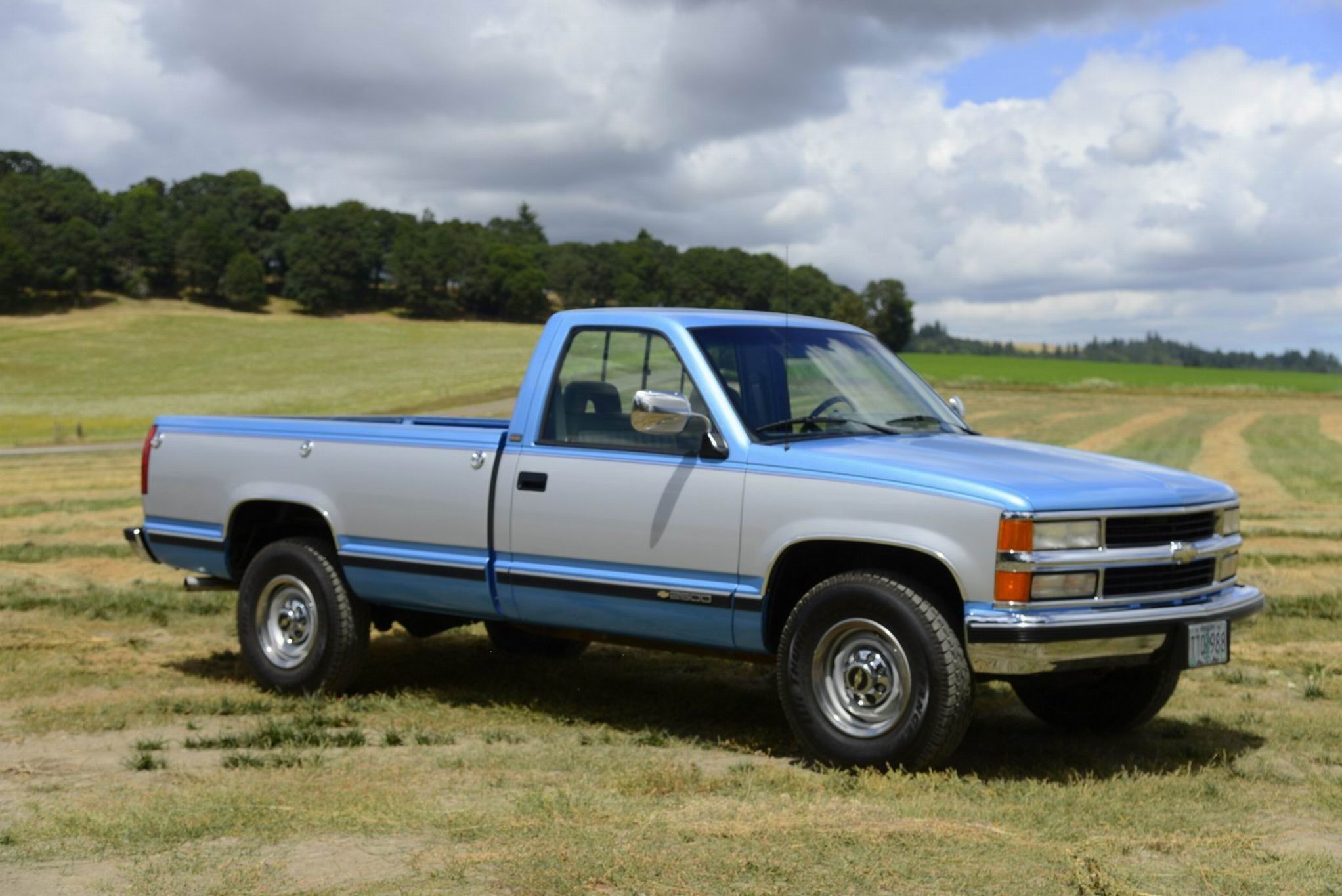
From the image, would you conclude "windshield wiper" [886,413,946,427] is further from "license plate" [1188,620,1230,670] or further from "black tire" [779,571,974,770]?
"license plate" [1188,620,1230,670]

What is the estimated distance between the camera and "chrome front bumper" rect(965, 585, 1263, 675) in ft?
18.5

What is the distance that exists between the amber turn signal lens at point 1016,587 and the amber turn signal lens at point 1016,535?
103 millimetres

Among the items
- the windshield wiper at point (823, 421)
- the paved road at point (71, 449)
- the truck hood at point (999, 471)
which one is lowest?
the paved road at point (71, 449)

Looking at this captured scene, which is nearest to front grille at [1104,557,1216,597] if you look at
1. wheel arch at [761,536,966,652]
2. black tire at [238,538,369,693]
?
wheel arch at [761,536,966,652]

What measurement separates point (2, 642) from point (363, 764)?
13.7ft

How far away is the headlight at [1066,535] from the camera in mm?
5691

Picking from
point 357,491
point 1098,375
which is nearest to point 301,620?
point 357,491

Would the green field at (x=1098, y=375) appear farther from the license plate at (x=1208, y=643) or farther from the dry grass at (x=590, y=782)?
the license plate at (x=1208, y=643)

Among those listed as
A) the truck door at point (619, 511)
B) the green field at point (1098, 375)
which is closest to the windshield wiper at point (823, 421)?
the truck door at point (619, 511)

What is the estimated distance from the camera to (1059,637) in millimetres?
5660

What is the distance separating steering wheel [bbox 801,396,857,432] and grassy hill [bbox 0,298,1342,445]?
4118 centimetres

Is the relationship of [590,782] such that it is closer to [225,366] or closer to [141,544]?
[141,544]

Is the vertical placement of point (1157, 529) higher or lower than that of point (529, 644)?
higher

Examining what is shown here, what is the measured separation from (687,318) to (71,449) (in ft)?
120
